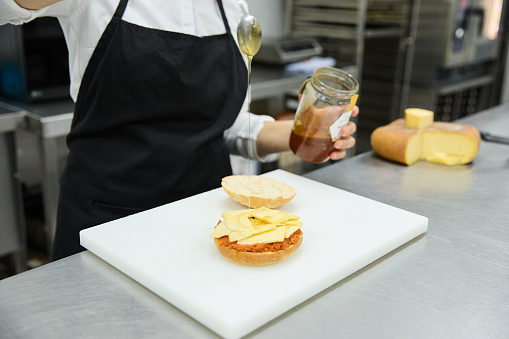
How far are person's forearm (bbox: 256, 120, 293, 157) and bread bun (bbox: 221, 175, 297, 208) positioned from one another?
0.32 metres

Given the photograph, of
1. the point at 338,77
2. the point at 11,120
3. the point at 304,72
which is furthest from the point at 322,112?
the point at 304,72

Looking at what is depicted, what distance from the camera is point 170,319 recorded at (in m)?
0.68

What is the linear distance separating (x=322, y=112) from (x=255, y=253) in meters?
0.47

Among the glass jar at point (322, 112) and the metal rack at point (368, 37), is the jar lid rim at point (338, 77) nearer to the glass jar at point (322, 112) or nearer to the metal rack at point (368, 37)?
the glass jar at point (322, 112)

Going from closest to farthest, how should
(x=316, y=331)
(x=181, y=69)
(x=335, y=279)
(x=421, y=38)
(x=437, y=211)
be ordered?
(x=316, y=331) < (x=335, y=279) < (x=437, y=211) < (x=181, y=69) < (x=421, y=38)

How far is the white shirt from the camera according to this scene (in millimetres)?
1046

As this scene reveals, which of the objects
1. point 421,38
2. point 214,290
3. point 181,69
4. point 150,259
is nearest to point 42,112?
point 181,69

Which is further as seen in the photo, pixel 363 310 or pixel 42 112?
pixel 42 112

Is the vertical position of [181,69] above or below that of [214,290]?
above

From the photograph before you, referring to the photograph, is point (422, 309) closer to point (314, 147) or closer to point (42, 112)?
point (314, 147)

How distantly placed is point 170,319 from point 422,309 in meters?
0.35

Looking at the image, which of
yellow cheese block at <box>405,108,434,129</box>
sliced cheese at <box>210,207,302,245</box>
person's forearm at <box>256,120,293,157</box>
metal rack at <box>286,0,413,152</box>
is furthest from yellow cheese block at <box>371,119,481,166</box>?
metal rack at <box>286,0,413,152</box>

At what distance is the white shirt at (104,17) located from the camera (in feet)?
3.43

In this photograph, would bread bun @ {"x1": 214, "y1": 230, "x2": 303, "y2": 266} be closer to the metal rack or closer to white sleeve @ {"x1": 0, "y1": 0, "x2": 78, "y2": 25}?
white sleeve @ {"x1": 0, "y1": 0, "x2": 78, "y2": 25}
